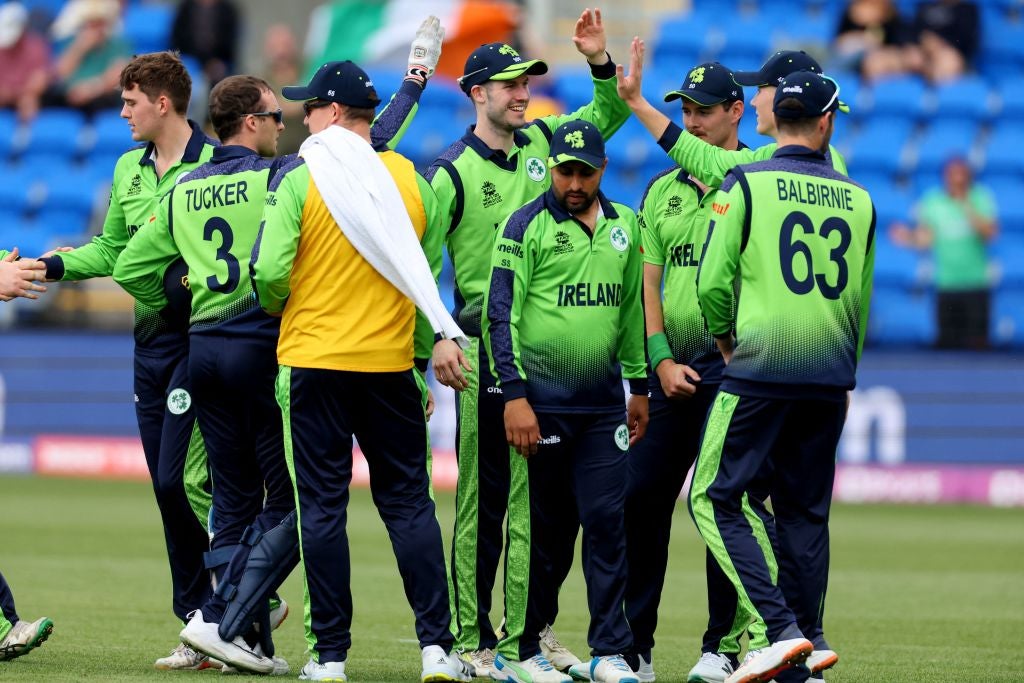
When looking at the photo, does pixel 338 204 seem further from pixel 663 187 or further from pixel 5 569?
pixel 5 569

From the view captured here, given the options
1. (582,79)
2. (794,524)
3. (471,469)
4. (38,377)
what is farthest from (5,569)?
(582,79)

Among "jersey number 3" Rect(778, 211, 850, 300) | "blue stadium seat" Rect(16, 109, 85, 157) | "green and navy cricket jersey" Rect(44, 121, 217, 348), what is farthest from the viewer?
"blue stadium seat" Rect(16, 109, 85, 157)

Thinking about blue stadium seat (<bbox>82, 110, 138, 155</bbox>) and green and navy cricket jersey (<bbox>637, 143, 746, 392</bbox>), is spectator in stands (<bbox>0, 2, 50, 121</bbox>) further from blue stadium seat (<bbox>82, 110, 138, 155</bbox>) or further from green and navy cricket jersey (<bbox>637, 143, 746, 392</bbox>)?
green and navy cricket jersey (<bbox>637, 143, 746, 392</bbox>)

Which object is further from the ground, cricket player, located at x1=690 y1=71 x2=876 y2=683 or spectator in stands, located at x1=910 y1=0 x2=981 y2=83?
spectator in stands, located at x1=910 y1=0 x2=981 y2=83

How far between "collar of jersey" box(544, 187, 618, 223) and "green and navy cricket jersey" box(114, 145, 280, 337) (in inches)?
48.0

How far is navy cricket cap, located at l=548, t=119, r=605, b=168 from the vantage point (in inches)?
277

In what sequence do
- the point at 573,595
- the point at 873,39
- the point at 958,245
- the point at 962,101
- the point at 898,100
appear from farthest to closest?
the point at 873,39 < the point at 898,100 < the point at 962,101 < the point at 958,245 < the point at 573,595

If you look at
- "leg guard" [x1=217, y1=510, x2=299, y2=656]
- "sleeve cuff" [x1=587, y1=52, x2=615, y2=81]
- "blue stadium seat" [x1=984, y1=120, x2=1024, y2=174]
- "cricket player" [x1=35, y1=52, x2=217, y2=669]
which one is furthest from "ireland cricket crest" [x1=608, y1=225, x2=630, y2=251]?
"blue stadium seat" [x1=984, y1=120, x2=1024, y2=174]

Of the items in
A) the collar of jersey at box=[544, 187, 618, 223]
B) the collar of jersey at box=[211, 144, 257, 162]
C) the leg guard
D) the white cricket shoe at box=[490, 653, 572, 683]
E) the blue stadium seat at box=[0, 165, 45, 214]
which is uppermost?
the blue stadium seat at box=[0, 165, 45, 214]

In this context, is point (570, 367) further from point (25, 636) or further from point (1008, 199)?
point (1008, 199)

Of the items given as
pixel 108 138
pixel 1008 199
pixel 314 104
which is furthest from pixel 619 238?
pixel 108 138

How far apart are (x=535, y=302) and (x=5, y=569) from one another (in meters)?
5.39

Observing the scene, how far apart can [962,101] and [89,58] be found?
34.9 feet

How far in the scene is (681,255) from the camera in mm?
7758
